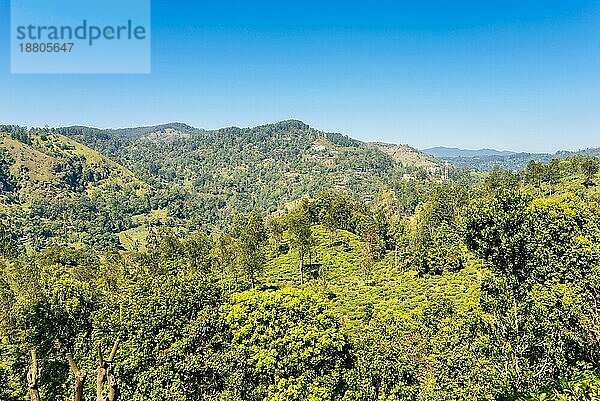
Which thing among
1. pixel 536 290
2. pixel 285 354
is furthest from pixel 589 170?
pixel 285 354

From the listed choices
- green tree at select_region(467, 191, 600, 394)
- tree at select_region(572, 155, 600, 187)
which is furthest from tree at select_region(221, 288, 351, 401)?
tree at select_region(572, 155, 600, 187)

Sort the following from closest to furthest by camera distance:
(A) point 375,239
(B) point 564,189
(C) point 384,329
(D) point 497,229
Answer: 1. (C) point 384,329
2. (D) point 497,229
3. (A) point 375,239
4. (B) point 564,189

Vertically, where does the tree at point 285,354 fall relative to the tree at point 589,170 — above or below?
below

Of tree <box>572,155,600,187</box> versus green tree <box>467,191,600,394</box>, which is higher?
tree <box>572,155,600,187</box>

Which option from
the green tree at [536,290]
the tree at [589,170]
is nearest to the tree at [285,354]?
the green tree at [536,290]

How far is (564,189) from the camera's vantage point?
369 ft

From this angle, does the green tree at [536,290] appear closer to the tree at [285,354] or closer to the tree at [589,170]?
the tree at [285,354]

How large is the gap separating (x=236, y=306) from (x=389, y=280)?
49897 millimetres

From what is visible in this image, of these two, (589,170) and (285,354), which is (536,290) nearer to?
(285,354)

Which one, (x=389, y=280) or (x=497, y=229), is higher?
(x=497, y=229)

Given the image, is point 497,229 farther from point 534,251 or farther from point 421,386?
point 421,386

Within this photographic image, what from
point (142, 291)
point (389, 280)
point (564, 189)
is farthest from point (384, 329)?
point (564, 189)

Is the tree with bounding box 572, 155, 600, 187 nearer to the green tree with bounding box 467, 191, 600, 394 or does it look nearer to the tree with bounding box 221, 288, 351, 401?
the green tree with bounding box 467, 191, 600, 394

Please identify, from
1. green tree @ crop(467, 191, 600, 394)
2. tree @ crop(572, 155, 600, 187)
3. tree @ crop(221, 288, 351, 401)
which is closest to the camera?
tree @ crop(221, 288, 351, 401)
